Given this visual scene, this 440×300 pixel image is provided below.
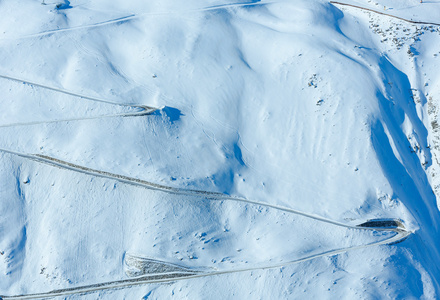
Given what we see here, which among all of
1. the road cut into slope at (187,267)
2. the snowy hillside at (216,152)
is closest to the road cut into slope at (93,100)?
the snowy hillside at (216,152)

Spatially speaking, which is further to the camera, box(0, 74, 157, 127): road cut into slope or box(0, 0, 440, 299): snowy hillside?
box(0, 74, 157, 127): road cut into slope

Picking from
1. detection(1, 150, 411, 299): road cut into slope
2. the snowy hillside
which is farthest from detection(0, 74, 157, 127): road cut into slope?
detection(1, 150, 411, 299): road cut into slope

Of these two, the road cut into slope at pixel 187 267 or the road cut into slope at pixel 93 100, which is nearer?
the road cut into slope at pixel 187 267

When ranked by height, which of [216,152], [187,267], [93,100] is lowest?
[187,267]

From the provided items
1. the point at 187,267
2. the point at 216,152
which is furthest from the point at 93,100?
the point at 187,267

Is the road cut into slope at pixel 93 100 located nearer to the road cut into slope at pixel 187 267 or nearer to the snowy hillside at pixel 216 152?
the snowy hillside at pixel 216 152

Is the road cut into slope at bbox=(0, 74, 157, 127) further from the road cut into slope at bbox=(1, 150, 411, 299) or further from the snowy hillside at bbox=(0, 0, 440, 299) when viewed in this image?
the road cut into slope at bbox=(1, 150, 411, 299)

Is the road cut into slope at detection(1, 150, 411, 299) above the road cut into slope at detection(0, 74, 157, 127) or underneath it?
underneath

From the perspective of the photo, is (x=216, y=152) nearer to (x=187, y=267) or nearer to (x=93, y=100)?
(x=187, y=267)

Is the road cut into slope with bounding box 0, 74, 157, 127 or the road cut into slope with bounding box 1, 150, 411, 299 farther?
the road cut into slope with bounding box 0, 74, 157, 127

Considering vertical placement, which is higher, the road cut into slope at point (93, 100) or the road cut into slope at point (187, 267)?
the road cut into slope at point (93, 100)
